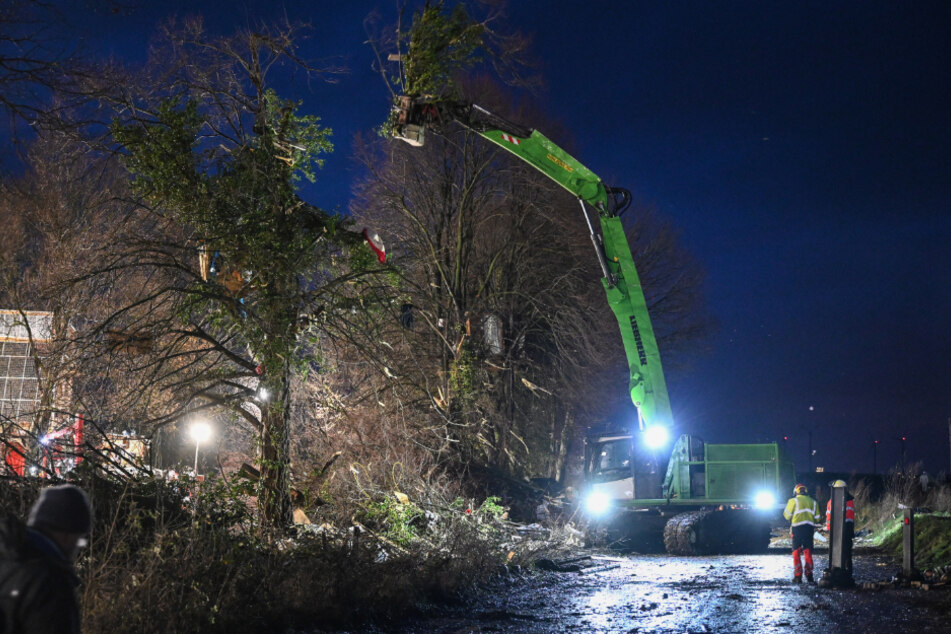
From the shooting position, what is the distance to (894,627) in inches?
368

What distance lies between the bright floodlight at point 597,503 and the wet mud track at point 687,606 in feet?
17.5

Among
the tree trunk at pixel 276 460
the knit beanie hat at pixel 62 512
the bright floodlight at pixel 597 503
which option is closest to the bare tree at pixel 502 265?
the bright floodlight at pixel 597 503

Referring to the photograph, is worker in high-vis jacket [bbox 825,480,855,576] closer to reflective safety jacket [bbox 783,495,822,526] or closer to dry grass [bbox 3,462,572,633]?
reflective safety jacket [bbox 783,495,822,526]

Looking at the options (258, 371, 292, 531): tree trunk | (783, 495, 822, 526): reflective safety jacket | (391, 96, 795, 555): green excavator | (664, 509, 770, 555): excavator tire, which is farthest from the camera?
(391, 96, 795, 555): green excavator

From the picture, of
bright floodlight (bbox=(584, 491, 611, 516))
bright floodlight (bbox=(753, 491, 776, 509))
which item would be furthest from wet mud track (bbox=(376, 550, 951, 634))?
bright floodlight (bbox=(584, 491, 611, 516))

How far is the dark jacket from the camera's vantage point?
3344 millimetres

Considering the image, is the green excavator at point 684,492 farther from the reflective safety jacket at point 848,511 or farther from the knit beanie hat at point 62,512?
the knit beanie hat at point 62,512

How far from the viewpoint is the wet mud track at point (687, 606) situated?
940 cm

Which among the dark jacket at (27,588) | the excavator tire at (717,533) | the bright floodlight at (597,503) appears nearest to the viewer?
the dark jacket at (27,588)

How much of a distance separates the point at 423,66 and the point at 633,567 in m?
10.0

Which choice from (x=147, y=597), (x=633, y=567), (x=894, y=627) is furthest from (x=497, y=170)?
(x=147, y=597)

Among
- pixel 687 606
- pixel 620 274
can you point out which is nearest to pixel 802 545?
pixel 687 606

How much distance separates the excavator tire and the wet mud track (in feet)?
12.8

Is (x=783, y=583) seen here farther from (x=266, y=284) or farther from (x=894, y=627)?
(x=266, y=284)
